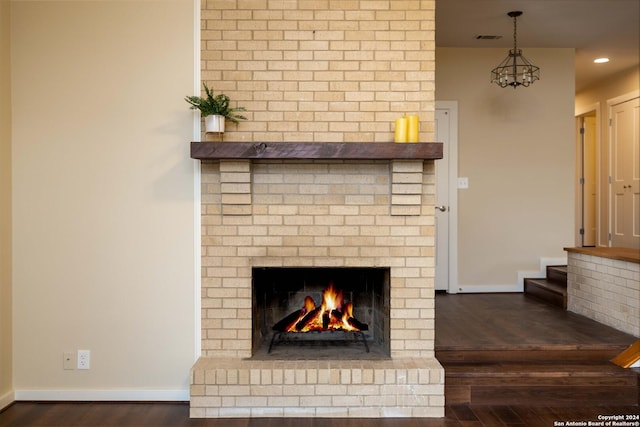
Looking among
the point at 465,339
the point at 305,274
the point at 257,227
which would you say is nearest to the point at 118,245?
the point at 257,227

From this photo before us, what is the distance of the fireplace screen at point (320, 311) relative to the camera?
289 centimetres

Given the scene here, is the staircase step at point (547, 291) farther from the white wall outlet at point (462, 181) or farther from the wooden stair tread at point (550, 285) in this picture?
the white wall outlet at point (462, 181)

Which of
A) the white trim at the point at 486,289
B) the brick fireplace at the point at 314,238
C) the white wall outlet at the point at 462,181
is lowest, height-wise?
the white trim at the point at 486,289

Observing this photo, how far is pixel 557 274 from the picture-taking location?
4.51m

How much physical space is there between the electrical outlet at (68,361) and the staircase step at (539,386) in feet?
7.08

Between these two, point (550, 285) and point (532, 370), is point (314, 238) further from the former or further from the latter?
point (550, 285)

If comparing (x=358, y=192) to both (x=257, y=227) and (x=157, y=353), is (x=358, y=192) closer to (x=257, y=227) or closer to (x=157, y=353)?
(x=257, y=227)

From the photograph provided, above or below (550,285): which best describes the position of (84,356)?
below

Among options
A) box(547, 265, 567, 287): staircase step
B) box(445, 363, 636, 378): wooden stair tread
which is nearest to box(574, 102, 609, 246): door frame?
box(547, 265, 567, 287): staircase step

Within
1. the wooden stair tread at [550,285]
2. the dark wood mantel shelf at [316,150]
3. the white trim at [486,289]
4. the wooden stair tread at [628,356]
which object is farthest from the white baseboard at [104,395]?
the wooden stair tread at [550,285]

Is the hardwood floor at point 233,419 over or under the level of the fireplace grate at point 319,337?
under

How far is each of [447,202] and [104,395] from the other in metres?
3.43

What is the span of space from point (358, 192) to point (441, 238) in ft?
7.64

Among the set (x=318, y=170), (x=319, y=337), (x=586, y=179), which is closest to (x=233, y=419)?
(x=319, y=337)
